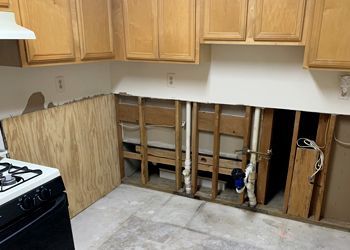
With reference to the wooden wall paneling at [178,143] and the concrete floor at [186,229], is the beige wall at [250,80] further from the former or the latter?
the concrete floor at [186,229]

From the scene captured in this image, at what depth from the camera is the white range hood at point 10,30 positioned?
53.9 inches

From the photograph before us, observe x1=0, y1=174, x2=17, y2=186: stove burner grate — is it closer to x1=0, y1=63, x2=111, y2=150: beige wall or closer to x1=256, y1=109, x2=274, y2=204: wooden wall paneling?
x1=0, y1=63, x2=111, y2=150: beige wall

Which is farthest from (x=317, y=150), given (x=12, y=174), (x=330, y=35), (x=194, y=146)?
(x=12, y=174)

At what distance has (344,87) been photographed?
83.2 inches

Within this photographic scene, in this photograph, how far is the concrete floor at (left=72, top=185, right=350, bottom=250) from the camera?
228 cm

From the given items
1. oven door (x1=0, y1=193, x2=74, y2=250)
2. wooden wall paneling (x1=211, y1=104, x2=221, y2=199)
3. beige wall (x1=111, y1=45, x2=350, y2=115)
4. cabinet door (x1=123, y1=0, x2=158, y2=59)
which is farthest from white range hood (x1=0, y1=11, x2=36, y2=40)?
wooden wall paneling (x1=211, y1=104, x2=221, y2=199)

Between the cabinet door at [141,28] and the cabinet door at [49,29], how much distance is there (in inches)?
20.6

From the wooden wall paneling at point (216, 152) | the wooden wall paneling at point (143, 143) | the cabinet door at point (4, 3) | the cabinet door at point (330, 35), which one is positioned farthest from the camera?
the wooden wall paneling at point (143, 143)

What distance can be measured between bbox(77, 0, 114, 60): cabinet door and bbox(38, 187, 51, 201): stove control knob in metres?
1.10

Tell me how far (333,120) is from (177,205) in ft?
5.17

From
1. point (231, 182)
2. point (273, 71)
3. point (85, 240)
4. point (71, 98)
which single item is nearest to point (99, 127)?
point (71, 98)

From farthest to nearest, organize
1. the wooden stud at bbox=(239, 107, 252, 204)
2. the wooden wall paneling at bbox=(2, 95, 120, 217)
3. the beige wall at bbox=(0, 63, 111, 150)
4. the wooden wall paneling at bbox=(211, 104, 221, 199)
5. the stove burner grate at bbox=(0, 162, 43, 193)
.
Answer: the wooden wall paneling at bbox=(211, 104, 221, 199) → the wooden stud at bbox=(239, 107, 252, 204) → the wooden wall paneling at bbox=(2, 95, 120, 217) → the beige wall at bbox=(0, 63, 111, 150) → the stove burner grate at bbox=(0, 162, 43, 193)

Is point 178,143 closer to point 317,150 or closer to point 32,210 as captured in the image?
point 317,150

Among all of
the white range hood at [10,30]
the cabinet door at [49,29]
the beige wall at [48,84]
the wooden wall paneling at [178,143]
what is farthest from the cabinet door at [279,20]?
the beige wall at [48,84]
